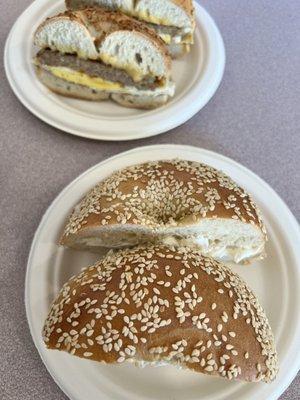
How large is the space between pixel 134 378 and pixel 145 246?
32 centimetres

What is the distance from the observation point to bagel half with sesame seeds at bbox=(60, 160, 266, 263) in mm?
1162

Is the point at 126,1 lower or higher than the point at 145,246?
higher

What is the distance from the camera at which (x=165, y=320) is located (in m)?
0.98

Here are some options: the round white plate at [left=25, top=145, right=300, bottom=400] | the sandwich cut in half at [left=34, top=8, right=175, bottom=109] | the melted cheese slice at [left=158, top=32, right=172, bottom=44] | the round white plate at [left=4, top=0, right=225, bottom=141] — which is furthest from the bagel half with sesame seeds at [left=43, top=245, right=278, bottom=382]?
the melted cheese slice at [left=158, top=32, right=172, bottom=44]

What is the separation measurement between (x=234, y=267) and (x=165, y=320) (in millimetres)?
370

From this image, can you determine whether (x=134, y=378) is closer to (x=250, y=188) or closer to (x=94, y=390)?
(x=94, y=390)

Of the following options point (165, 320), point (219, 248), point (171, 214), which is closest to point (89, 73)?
point (171, 214)

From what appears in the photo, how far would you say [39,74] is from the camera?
169 centimetres

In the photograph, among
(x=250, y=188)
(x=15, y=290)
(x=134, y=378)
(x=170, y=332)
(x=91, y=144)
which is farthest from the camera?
(x=91, y=144)

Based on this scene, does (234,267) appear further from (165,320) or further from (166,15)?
(166,15)

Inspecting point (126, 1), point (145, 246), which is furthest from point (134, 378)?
point (126, 1)

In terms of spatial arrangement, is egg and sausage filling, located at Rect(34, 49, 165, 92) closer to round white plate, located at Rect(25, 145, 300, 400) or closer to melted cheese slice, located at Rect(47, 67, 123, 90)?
melted cheese slice, located at Rect(47, 67, 123, 90)

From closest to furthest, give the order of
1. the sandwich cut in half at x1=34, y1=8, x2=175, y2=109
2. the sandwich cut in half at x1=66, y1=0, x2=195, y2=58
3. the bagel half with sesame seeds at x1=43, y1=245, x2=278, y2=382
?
the bagel half with sesame seeds at x1=43, y1=245, x2=278, y2=382, the sandwich cut in half at x1=34, y1=8, x2=175, y2=109, the sandwich cut in half at x1=66, y1=0, x2=195, y2=58

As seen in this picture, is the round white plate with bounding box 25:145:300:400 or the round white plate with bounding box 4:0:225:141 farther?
the round white plate with bounding box 4:0:225:141
